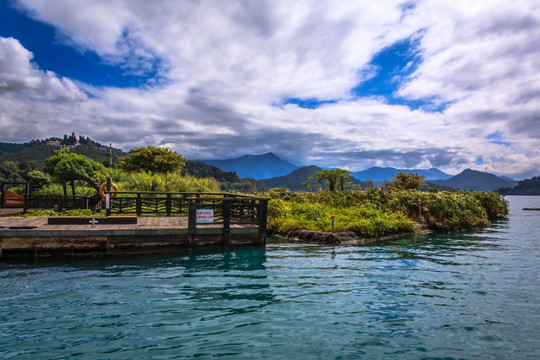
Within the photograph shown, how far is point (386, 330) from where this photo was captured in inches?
268

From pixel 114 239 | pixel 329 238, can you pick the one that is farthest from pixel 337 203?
pixel 114 239

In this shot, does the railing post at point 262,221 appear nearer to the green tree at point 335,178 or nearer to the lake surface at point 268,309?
the lake surface at point 268,309

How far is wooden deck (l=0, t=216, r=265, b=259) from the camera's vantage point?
12.6 m

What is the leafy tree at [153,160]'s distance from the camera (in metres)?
46.8

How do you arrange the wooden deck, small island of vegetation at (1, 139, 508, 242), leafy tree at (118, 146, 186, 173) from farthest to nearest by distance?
leafy tree at (118, 146, 186, 173) → small island of vegetation at (1, 139, 508, 242) → the wooden deck

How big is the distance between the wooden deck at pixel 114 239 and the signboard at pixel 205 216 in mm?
273

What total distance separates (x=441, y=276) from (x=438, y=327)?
5156 mm

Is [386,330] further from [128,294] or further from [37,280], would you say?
[37,280]

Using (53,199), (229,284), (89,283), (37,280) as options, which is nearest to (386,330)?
(229,284)

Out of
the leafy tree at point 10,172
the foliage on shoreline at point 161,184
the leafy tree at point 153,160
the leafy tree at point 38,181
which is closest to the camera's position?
the foliage on shoreline at point 161,184

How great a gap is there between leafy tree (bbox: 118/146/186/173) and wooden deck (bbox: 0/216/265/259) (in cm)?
3288

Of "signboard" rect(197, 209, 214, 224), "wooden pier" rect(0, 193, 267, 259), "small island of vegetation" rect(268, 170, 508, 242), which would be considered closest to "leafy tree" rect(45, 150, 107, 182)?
"small island of vegetation" rect(268, 170, 508, 242)

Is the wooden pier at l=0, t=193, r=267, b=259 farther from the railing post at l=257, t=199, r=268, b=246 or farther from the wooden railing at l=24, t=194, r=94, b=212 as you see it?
the wooden railing at l=24, t=194, r=94, b=212

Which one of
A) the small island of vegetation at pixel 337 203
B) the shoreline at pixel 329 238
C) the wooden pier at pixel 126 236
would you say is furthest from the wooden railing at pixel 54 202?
the shoreline at pixel 329 238
